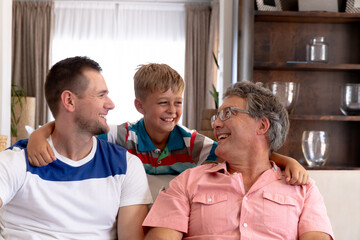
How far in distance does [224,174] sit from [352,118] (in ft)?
5.79

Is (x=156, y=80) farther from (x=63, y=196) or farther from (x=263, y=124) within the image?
(x=63, y=196)

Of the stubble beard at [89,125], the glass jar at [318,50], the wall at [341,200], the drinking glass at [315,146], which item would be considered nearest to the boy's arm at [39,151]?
the stubble beard at [89,125]

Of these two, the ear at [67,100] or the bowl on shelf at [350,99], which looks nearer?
the ear at [67,100]

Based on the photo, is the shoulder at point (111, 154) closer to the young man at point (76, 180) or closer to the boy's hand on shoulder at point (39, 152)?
the young man at point (76, 180)

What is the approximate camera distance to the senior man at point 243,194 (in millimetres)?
1697

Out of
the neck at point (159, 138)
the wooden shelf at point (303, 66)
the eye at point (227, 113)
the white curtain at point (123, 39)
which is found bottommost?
the neck at point (159, 138)

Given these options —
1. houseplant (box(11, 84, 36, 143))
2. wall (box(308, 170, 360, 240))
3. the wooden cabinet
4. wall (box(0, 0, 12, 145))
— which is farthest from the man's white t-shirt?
houseplant (box(11, 84, 36, 143))

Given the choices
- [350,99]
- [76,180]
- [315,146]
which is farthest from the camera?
[350,99]

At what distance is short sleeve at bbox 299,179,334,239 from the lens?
5.48ft

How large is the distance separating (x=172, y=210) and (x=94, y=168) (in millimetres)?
327

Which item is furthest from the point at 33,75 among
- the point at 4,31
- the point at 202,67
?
the point at 4,31

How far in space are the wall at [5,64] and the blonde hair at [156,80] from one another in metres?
2.52

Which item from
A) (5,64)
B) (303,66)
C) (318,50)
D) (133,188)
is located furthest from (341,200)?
(5,64)

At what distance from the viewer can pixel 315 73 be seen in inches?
137
